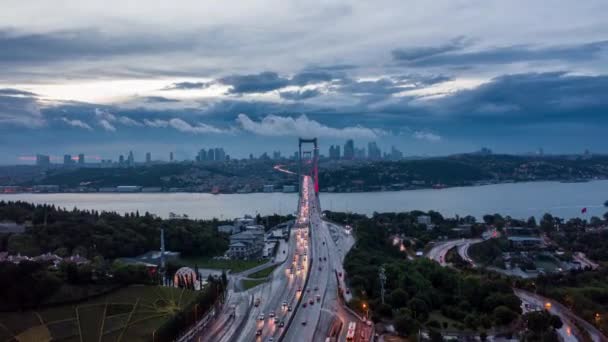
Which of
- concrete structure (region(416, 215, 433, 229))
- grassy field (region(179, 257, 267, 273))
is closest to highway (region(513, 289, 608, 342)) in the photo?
grassy field (region(179, 257, 267, 273))

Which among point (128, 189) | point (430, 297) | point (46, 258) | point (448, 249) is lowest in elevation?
point (448, 249)

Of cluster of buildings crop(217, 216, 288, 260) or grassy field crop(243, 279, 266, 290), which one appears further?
cluster of buildings crop(217, 216, 288, 260)

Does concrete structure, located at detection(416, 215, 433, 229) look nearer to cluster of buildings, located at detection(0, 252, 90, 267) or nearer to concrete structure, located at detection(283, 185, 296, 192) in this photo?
cluster of buildings, located at detection(0, 252, 90, 267)

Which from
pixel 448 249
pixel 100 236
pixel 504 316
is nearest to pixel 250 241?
pixel 100 236

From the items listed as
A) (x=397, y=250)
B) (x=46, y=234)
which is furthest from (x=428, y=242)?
(x=46, y=234)

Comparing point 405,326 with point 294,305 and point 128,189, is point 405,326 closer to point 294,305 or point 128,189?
point 294,305

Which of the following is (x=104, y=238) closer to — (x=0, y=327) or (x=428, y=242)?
(x=0, y=327)

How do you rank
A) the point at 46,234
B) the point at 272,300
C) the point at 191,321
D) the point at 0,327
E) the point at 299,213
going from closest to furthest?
the point at 0,327 → the point at 191,321 → the point at 272,300 → the point at 46,234 → the point at 299,213
